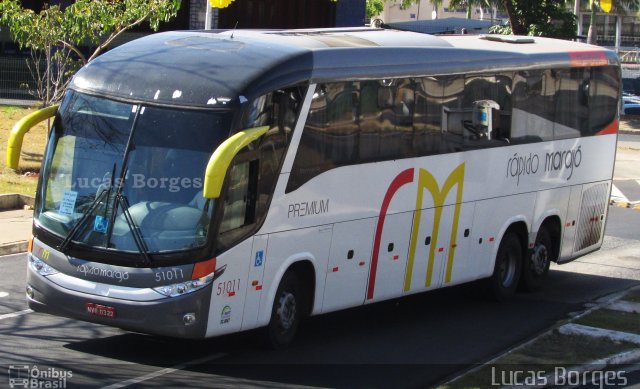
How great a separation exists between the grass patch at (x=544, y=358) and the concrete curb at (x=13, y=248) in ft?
27.0

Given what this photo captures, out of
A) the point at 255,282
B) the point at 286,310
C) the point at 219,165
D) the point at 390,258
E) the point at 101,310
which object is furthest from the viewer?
the point at 390,258

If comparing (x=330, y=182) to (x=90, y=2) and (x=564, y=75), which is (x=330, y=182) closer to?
(x=564, y=75)

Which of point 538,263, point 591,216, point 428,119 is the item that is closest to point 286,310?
point 428,119

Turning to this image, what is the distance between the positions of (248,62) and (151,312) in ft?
8.98

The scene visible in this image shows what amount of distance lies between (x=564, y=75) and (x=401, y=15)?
8695 cm

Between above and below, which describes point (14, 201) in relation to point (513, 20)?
below

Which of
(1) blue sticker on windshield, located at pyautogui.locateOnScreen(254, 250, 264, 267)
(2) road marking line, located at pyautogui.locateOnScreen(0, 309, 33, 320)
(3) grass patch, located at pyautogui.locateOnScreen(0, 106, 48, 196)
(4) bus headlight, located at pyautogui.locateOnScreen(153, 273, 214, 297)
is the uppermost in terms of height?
(1) blue sticker on windshield, located at pyautogui.locateOnScreen(254, 250, 264, 267)

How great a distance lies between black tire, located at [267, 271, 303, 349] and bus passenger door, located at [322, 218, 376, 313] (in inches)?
17.2

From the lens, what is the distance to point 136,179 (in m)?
10.3

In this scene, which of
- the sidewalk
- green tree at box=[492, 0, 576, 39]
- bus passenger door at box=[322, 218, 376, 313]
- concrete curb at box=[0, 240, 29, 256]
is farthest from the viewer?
green tree at box=[492, 0, 576, 39]

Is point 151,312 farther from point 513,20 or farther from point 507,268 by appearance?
point 513,20

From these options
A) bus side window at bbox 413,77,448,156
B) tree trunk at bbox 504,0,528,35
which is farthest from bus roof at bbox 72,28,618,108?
tree trunk at bbox 504,0,528,35

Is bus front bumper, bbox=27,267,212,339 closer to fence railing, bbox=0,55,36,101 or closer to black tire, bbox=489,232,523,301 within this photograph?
black tire, bbox=489,232,523,301

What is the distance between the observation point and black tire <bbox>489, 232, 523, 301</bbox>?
1532cm
